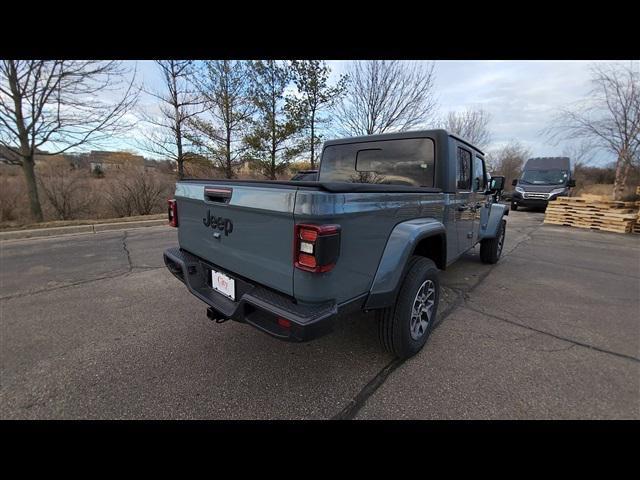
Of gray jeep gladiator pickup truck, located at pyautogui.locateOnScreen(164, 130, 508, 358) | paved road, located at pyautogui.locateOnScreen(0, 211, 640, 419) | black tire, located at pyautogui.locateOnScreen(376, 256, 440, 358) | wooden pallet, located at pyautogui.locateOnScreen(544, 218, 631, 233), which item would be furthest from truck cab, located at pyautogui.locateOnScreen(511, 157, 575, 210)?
black tire, located at pyautogui.locateOnScreen(376, 256, 440, 358)

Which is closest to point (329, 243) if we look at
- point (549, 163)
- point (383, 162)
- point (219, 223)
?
point (219, 223)

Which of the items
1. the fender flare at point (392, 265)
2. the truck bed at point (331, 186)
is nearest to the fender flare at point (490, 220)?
the fender flare at point (392, 265)

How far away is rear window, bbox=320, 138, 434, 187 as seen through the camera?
3127 mm

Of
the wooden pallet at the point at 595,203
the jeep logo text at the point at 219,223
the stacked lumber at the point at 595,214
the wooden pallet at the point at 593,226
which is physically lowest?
the wooden pallet at the point at 593,226

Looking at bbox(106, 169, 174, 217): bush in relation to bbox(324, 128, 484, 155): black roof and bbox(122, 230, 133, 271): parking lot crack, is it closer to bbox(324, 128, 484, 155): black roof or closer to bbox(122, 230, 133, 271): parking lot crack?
bbox(122, 230, 133, 271): parking lot crack

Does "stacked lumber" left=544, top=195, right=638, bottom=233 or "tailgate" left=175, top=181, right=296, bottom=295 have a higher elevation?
"tailgate" left=175, top=181, right=296, bottom=295

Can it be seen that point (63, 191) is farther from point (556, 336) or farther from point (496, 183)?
→ point (556, 336)

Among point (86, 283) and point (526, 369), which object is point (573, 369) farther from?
point (86, 283)

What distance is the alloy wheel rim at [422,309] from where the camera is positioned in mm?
2604

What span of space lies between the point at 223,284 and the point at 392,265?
53.3 inches

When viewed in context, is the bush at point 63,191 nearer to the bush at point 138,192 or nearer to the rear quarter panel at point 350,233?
the bush at point 138,192

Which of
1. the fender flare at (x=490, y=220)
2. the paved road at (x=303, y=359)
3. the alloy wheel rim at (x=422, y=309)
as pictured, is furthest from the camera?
the fender flare at (x=490, y=220)

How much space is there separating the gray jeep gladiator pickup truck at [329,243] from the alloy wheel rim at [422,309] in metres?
0.01
